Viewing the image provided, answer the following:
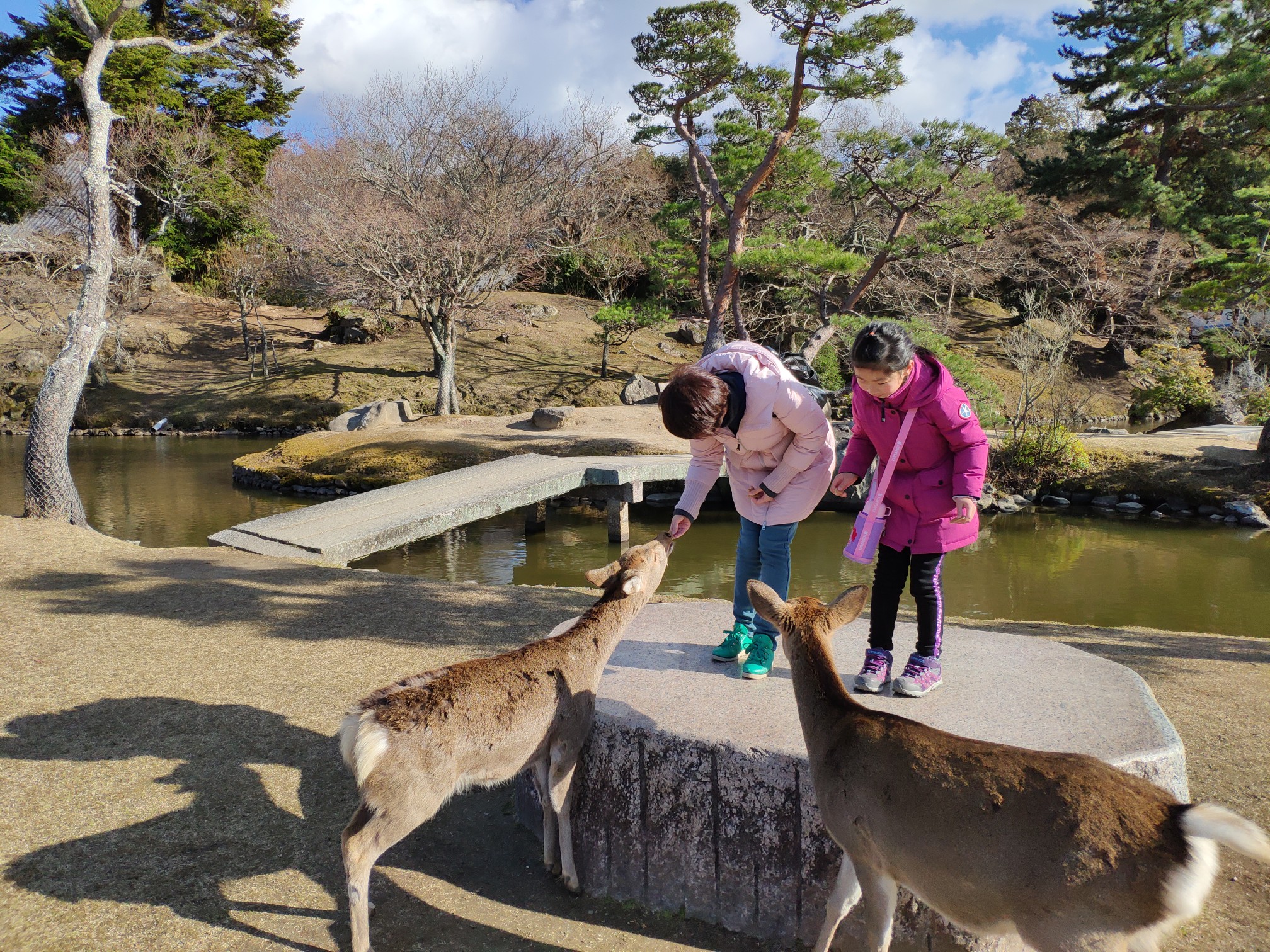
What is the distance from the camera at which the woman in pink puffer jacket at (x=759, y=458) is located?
3.28 meters

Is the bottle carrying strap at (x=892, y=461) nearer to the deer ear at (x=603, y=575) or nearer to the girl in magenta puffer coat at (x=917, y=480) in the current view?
the girl in magenta puffer coat at (x=917, y=480)

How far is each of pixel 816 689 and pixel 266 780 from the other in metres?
2.45

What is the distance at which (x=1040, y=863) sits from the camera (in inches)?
70.9

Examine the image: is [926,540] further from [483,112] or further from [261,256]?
[261,256]

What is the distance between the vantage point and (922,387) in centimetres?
312

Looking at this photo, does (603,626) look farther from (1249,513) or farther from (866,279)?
(866,279)

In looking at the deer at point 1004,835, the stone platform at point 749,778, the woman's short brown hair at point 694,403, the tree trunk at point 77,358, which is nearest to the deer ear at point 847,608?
the deer at point 1004,835

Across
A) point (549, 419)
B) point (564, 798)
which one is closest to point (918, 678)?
point (564, 798)

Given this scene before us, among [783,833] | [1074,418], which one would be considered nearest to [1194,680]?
[783,833]

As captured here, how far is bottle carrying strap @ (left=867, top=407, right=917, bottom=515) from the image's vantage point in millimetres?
Answer: 3156

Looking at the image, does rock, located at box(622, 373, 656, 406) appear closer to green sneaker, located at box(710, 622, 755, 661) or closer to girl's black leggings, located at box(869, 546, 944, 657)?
green sneaker, located at box(710, 622, 755, 661)

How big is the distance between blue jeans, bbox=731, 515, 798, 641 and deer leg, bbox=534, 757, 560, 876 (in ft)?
3.52

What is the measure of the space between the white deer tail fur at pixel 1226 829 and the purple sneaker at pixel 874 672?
1.49m

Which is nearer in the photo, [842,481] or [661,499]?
[842,481]
